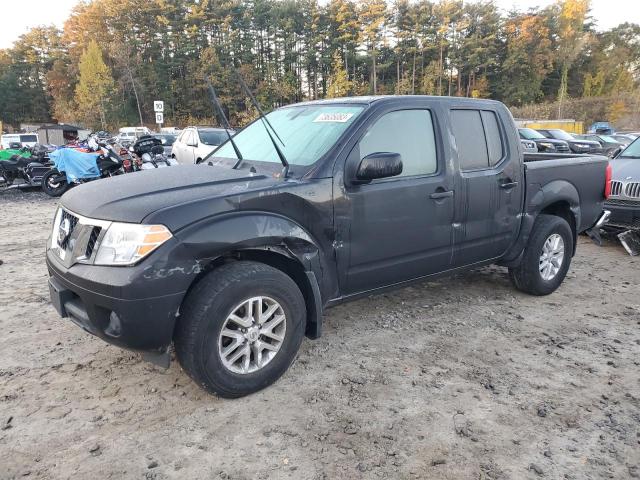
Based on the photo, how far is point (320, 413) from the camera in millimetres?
2766

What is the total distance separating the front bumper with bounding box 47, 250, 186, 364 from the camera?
7.92 ft

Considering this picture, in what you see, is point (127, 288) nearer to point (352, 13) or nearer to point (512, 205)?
point (512, 205)

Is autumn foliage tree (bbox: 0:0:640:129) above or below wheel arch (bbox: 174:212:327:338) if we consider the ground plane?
above

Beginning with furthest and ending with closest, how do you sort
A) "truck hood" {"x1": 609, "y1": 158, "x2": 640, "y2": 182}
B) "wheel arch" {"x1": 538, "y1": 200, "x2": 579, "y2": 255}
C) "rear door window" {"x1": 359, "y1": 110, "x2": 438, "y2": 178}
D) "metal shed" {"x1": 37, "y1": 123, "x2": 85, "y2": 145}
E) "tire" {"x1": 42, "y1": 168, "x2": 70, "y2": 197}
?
"metal shed" {"x1": 37, "y1": 123, "x2": 85, "y2": 145}
"tire" {"x1": 42, "y1": 168, "x2": 70, "y2": 197}
"truck hood" {"x1": 609, "y1": 158, "x2": 640, "y2": 182}
"wheel arch" {"x1": 538, "y1": 200, "x2": 579, "y2": 255}
"rear door window" {"x1": 359, "y1": 110, "x2": 438, "y2": 178}

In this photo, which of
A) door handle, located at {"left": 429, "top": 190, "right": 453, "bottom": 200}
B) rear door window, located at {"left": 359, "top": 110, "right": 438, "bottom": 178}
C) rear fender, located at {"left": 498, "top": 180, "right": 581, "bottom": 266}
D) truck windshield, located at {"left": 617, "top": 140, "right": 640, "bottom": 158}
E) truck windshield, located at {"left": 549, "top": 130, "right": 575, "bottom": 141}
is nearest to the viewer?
rear door window, located at {"left": 359, "top": 110, "right": 438, "bottom": 178}

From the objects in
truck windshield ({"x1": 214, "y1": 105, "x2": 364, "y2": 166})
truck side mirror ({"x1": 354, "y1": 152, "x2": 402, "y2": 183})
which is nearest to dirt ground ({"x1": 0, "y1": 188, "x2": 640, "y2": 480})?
truck side mirror ({"x1": 354, "y1": 152, "x2": 402, "y2": 183})

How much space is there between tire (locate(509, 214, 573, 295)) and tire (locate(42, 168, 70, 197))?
1121cm

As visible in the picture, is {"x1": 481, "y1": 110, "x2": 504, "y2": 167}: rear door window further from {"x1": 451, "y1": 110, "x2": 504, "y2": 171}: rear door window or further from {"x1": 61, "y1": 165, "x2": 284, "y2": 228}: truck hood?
{"x1": 61, "y1": 165, "x2": 284, "y2": 228}: truck hood

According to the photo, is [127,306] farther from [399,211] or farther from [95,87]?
[95,87]

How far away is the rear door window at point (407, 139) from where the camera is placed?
3.37 m

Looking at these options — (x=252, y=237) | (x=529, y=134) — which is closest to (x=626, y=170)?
(x=252, y=237)

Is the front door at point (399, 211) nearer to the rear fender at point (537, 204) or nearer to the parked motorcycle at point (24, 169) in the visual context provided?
the rear fender at point (537, 204)

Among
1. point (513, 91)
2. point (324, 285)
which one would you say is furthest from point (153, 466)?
point (513, 91)

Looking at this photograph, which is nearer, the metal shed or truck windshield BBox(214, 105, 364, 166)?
truck windshield BBox(214, 105, 364, 166)
